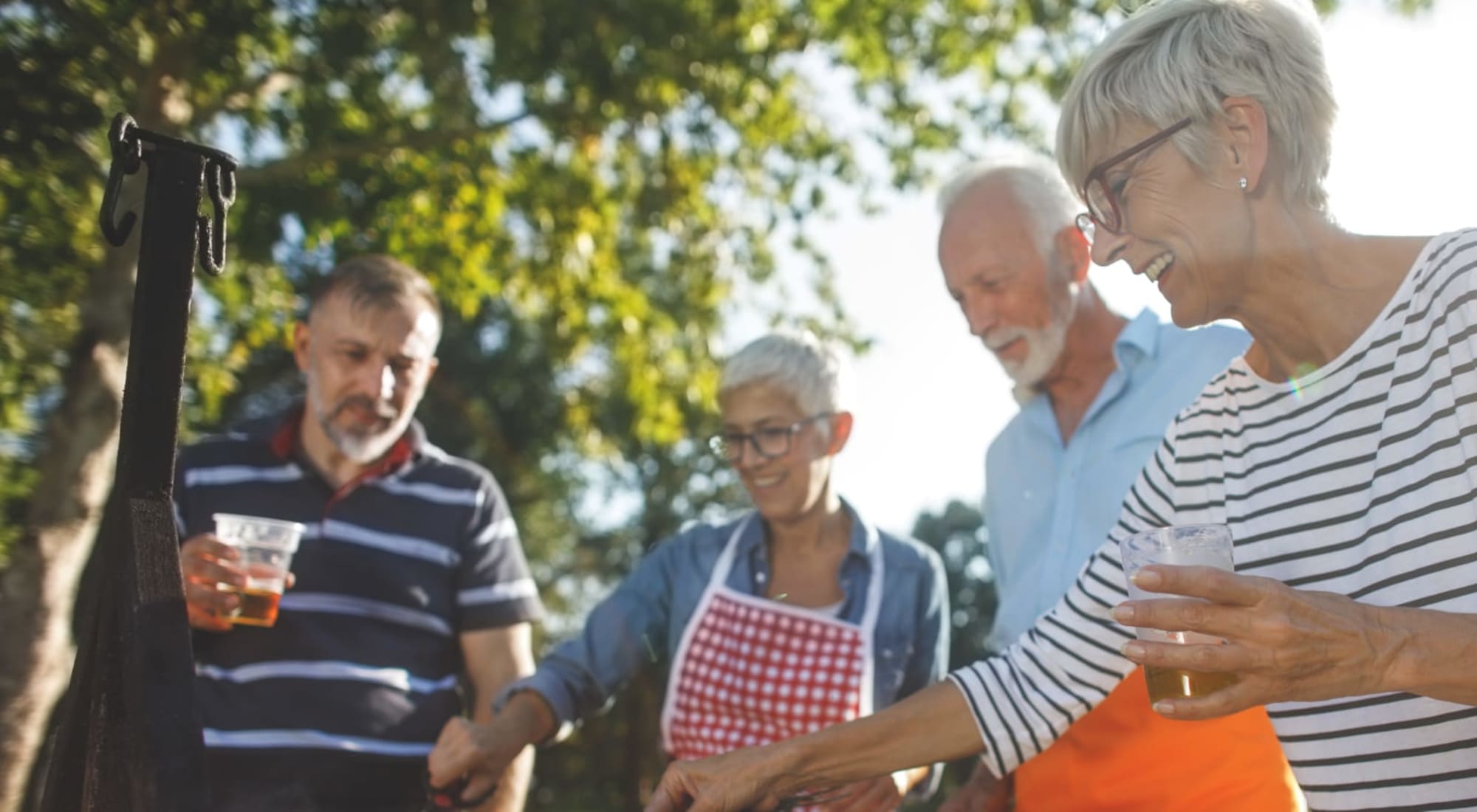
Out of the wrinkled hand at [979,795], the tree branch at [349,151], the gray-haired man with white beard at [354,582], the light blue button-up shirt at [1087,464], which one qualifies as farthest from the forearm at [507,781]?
the tree branch at [349,151]

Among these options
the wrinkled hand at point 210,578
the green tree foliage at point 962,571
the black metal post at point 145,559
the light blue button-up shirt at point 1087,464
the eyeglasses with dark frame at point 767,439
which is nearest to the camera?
the black metal post at point 145,559

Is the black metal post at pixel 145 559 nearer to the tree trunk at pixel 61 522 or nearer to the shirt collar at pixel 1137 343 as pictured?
the shirt collar at pixel 1137 343

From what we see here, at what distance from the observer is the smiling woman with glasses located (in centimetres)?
140

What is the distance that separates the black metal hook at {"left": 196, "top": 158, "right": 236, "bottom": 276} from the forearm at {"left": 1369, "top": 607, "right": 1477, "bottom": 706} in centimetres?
160

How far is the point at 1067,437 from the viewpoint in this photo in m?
3.20

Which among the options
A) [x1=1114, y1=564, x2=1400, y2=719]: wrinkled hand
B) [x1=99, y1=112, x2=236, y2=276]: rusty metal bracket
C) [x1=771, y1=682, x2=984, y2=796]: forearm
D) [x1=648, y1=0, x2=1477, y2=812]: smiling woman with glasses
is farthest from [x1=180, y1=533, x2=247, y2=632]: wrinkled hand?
[x1=1114, y1=564, x2=1400, y2=719]: wrinkled hand

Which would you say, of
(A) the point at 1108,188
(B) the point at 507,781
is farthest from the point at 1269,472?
(B) the point at 507,781

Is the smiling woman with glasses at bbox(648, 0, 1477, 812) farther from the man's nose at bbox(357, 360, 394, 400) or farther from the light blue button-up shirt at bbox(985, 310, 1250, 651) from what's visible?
the man's nose at bbox(357, 360, 394, 400)

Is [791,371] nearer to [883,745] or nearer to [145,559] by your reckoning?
[883,745]

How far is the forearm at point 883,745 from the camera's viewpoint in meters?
2.12

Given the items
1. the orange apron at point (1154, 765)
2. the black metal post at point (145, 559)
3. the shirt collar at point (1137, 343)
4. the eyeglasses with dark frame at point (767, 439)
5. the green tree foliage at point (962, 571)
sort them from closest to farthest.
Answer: the black metal post at point (145, 559), the orange apron at point (1154, 765), the shirt collar at point (1137, 343), the eyeglasses with dark frame at point (767, 439), the green tree foliage at point (962, 571)

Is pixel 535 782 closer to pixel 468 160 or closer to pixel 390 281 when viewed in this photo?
pixel 468 160

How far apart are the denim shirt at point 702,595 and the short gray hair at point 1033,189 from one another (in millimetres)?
961

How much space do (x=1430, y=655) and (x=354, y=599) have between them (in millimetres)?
2508
